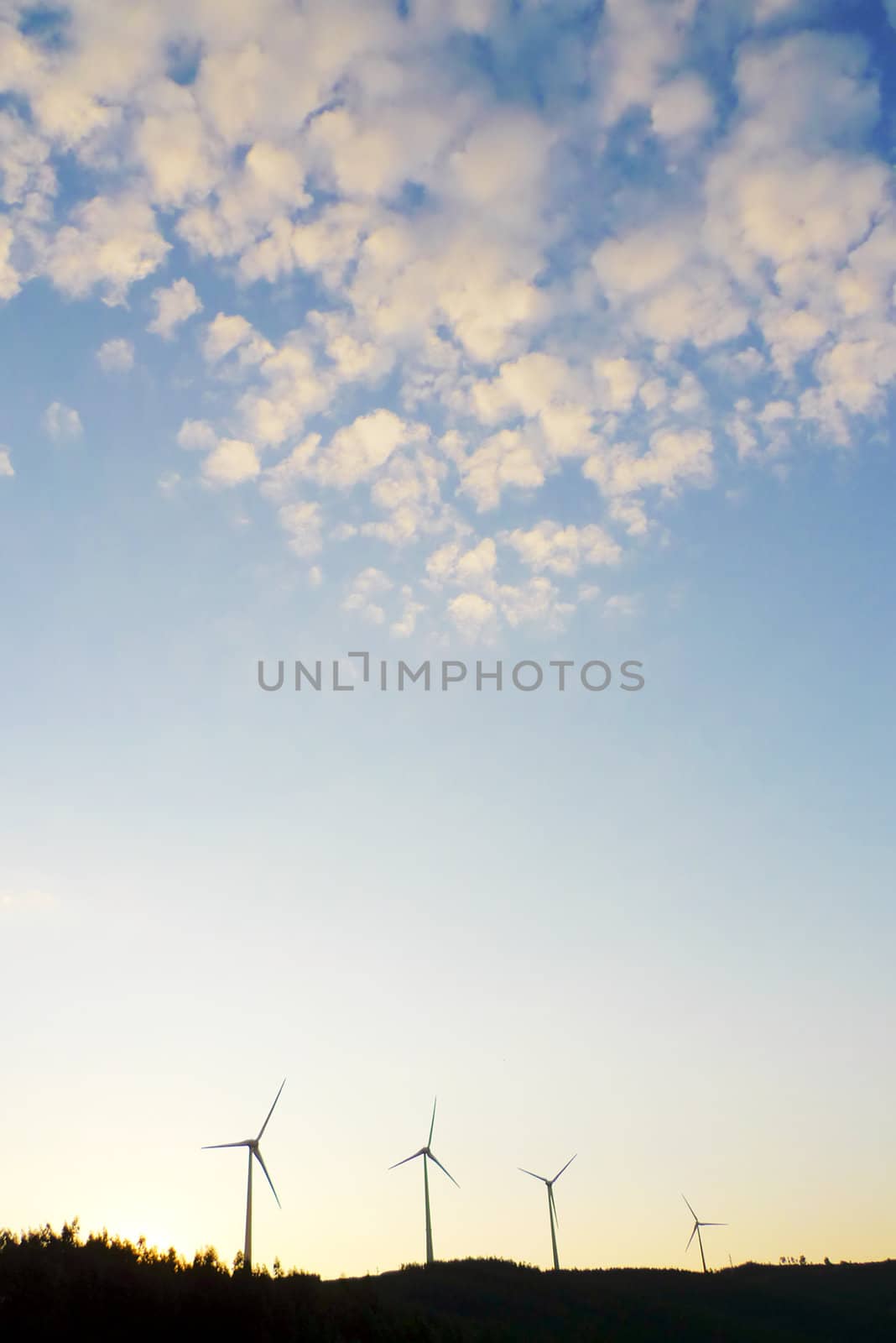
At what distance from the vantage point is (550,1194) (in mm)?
108938

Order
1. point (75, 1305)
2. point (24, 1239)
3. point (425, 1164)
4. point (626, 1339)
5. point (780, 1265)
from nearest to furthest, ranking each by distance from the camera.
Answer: point (75, 1305) < point (24, 1239) < point (626, 1339) < point (425, 1164) < point (780, 1265)

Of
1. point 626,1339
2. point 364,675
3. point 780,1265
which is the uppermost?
point 364,675

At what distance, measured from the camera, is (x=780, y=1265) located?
116 metres

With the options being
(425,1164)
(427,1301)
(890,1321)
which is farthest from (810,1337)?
(425,1164)

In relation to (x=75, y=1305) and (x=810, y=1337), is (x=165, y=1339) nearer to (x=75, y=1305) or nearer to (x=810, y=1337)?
(x=75, y=1305)

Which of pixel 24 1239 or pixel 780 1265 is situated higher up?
pixel 24 1239

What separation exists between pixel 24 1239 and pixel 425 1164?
72.4 metres

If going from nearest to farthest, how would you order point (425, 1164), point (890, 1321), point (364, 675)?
1. point (364, 675)
2. point (890, 1321)
3. point (425, 1164)

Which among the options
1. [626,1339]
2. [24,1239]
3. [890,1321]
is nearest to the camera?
[24,1239]

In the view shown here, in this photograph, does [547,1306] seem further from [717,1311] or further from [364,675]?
[364,675]

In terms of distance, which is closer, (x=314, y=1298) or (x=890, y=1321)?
(x=314, y=1298)

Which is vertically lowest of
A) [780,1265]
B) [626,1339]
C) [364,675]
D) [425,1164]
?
[780,1265]

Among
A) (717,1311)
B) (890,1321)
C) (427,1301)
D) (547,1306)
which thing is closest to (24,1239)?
(427,1301)

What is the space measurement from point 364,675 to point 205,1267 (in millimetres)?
32854
